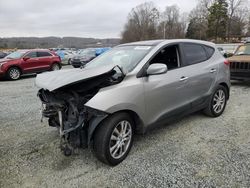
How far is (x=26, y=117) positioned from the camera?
16.1ft

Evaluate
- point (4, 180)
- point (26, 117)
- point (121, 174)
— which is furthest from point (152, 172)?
point (26, 117)

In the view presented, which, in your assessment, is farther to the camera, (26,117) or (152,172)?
(26,117)

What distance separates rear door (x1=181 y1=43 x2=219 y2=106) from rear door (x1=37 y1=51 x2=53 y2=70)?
10437 mm

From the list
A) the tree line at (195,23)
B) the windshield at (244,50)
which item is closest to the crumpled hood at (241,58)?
the windshield at (244,50)

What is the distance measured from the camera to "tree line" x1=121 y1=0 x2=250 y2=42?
2082 inches

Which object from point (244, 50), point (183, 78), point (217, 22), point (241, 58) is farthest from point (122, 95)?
point (217, 22)

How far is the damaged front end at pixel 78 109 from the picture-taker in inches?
107

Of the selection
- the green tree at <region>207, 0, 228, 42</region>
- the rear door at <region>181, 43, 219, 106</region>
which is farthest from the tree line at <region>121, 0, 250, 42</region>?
the rear door at <region>181, 43, 219, 106</region>

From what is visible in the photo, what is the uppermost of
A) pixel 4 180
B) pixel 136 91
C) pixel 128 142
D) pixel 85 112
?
pixel 136 91

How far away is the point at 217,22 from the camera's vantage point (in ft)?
173

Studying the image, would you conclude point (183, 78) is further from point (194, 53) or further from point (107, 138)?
point (107, 138)

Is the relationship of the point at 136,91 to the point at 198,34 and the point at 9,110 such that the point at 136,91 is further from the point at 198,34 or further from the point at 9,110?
the point at 198,34

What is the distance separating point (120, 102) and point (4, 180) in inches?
66.4

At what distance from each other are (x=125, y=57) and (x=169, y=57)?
2.42ft
